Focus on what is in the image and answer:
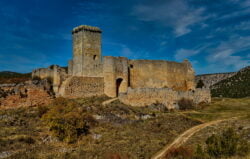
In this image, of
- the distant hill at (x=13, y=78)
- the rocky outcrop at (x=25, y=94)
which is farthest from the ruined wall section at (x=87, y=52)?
the distant hill at (x=13, y=78)

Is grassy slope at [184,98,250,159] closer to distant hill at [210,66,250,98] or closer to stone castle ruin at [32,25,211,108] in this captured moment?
stone castle ruin at [32,25,211,108]

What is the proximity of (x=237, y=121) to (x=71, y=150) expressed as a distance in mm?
11935

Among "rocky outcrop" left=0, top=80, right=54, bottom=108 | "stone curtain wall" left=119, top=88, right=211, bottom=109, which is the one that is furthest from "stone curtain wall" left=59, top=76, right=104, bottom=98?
"stone curtain wall" left=119, top=88, right=211, bottom=109

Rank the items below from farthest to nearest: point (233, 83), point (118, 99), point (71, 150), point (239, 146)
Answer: point (233, 83) → point (118, 99) → point (71, 150) → point (239, 146)

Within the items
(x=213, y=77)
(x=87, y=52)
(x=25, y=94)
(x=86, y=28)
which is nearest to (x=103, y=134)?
(x=25, y=94)

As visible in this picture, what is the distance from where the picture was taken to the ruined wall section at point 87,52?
83.2 feet

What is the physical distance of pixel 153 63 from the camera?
28.9m

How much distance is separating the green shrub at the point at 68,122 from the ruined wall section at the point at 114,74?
237 inches

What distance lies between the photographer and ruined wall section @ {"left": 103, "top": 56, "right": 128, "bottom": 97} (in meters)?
24.6

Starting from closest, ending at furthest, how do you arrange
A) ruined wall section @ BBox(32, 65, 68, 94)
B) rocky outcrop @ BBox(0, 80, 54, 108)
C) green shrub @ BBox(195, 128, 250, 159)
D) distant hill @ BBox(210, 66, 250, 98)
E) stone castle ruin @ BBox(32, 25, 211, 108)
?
green shrub @ BBox(195, 128, 250, 159)
rocky outcrop @ BBox(0, 80, 54, 108)
ruined wall section @ BBox(32, 65, 68, 94)
stone castle ruin @ BBox(32, 25, 211, 108)
distant hill @ BBox(210, 66, 250, 98)

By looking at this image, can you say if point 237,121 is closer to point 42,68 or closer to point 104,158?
point 104,158

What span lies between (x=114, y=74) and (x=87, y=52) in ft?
11.9

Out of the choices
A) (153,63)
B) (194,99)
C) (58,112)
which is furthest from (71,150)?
(153,63)

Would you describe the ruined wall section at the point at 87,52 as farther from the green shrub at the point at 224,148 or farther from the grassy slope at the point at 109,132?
the green shrub at the point at 224,148
